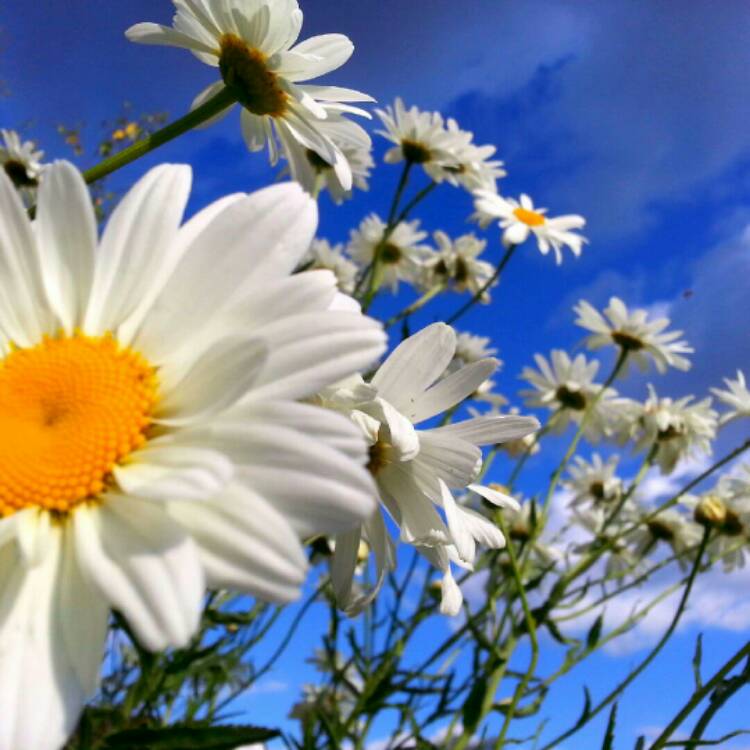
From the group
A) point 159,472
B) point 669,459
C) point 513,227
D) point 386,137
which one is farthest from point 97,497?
point 669,459

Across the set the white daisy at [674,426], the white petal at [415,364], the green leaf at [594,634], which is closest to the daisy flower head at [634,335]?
the white daisy at [674,426]

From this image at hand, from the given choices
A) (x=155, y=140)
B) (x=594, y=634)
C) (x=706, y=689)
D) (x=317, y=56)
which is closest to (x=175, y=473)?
(x=155, y=140)

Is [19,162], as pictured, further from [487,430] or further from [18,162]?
[487,430]

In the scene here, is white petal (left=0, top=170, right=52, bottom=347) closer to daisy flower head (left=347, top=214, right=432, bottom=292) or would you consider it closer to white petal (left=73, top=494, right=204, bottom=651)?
white petal (left=73, top=494, right=204, bottom=651)

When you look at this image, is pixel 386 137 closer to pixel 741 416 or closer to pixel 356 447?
pixel 741 416

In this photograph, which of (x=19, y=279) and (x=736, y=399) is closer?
(x=19, y=279)

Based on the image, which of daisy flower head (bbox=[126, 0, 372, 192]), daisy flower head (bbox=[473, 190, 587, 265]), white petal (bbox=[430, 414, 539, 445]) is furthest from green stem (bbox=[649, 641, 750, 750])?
daisy flower head (bbox=[473, 190, 587, 265])
